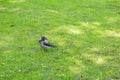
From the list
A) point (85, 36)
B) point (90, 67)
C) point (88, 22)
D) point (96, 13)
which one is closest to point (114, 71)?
point (90, 67)

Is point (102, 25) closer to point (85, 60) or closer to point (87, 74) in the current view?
point (85, 60)

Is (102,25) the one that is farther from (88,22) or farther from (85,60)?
(85,60)

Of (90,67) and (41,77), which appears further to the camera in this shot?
(90,67)

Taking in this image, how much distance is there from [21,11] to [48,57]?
396 inches

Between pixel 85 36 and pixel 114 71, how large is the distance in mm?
5412

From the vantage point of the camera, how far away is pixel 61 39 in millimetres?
17766

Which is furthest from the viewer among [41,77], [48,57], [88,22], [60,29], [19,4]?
[19,4]

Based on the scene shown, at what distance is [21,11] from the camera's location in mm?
24062

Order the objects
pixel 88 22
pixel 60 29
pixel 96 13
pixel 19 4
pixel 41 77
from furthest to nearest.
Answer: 1. pixel 19 4
2. pixel 96 13
3. pixel 88 22
4. pixel 60 29
5. pixel 41 77

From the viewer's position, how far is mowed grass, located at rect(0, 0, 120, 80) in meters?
13.4

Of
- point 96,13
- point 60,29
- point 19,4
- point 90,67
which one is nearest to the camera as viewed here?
point 90,67

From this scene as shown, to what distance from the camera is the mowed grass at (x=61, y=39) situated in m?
13.4

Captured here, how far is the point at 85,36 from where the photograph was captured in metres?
18.5

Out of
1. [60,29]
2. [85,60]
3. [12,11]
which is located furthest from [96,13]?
[85,60]
